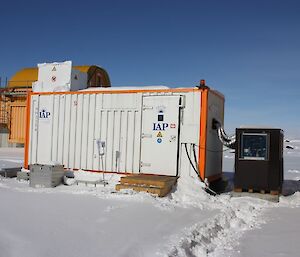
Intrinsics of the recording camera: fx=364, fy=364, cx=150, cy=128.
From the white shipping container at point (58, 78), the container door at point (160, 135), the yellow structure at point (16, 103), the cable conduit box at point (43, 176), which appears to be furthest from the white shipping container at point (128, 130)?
the yellow structure at point (16, 103)

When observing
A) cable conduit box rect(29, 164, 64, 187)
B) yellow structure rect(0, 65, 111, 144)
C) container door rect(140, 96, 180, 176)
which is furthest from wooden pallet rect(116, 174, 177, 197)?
yellow structure rect(0, 65, 111, 144)

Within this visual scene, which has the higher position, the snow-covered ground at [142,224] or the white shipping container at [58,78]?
the white shipping container at [58,78]

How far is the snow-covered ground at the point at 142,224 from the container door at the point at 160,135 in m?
0.97

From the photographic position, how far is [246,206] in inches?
336

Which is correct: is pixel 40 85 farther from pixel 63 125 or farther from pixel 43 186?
pixel 43 186

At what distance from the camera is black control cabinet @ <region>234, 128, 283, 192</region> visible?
9719mm

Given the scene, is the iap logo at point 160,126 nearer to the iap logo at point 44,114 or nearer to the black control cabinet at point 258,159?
the black control cabinet at point 258,159

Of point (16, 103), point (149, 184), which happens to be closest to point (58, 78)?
point (149, 184)

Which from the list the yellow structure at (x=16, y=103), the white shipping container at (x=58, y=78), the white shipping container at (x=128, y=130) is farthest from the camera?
the yellow structure at (x=16, y=103)

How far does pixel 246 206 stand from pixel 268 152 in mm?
1929

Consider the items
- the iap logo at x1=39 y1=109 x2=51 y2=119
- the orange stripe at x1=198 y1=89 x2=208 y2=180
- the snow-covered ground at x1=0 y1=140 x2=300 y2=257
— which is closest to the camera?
the snow-covered ground at x1=0 y1=140 x2=300 y2=257

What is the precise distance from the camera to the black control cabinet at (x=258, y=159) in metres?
9.72

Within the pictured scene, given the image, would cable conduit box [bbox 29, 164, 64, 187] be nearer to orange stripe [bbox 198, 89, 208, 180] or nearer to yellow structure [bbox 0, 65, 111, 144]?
orange stripe [bbox 198, 89, 208, 180]

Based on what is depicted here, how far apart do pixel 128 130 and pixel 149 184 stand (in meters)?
2.23
